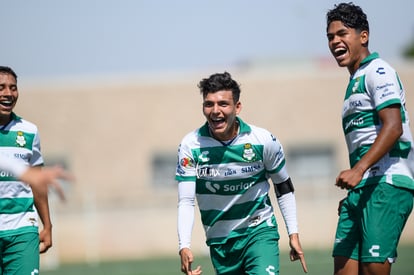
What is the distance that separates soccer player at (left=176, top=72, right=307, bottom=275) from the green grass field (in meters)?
7.28

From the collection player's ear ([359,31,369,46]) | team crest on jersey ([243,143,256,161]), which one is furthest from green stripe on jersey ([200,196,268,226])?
player's ear ([359,31,369,46])

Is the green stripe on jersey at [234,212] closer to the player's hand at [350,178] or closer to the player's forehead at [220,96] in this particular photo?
the player's forehead at [220,96]

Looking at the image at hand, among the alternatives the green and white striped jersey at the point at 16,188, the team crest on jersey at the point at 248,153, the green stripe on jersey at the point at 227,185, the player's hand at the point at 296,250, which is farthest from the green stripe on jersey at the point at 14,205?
the player's hand at the point at 296,250

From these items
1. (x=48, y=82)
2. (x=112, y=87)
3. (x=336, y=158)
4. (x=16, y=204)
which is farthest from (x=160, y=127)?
(x=16, y=204)

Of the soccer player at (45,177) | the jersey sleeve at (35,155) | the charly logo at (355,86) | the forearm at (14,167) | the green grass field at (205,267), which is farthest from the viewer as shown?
the green grass field at (205,267)

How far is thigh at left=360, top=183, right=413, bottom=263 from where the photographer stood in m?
6.55

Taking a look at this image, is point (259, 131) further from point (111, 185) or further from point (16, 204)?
point (111, 185)

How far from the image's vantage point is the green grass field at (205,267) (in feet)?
51.9

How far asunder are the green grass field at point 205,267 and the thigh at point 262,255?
729cm

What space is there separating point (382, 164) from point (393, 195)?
240 mm

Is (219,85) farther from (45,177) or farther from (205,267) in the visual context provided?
(205,267)

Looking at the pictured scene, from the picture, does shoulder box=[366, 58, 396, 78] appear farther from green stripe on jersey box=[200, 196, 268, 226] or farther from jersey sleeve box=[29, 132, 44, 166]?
jersey sleeve box=[29, 132, 44, 166]

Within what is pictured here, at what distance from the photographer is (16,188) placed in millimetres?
7902

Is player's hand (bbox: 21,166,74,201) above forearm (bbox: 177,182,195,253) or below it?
above
